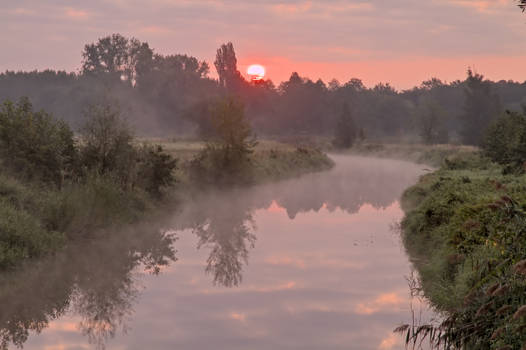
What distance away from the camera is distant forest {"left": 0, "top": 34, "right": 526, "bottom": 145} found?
128500mm

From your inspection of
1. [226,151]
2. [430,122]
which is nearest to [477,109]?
[430,122]

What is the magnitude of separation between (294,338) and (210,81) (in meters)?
128

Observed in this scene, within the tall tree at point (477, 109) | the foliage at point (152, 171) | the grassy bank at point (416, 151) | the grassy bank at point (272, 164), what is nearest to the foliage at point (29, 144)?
the foliage at point (152, 171)

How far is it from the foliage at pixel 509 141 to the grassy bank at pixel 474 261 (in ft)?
22.1

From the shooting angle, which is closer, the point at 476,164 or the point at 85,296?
the point at 85,296

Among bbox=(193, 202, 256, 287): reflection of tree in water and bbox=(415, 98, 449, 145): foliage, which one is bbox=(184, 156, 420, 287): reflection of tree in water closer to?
bbox=(193, 202, 256, 287): reflection of tree in water

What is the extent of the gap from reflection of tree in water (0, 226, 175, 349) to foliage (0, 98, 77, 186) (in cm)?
446

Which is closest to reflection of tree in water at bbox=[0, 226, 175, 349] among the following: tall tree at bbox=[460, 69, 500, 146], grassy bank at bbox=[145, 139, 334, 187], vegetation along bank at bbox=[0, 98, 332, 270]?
vegetation along bank at bbox=[0, 98, 332, 270]

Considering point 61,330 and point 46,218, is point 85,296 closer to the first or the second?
point 61,330

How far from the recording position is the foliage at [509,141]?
36559 mm

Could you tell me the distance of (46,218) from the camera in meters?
23.8

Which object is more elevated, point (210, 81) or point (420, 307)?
point (210, 81)

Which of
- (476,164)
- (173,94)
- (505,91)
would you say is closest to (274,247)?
(476,164)

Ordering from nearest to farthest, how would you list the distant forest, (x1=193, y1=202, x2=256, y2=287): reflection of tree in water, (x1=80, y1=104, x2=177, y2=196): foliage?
(x1=193, y1=202, x2=256, y2=287): reflection of tree in water < (x1=80, y1=104, x2=177, y2=196): foliage < the distant forest
